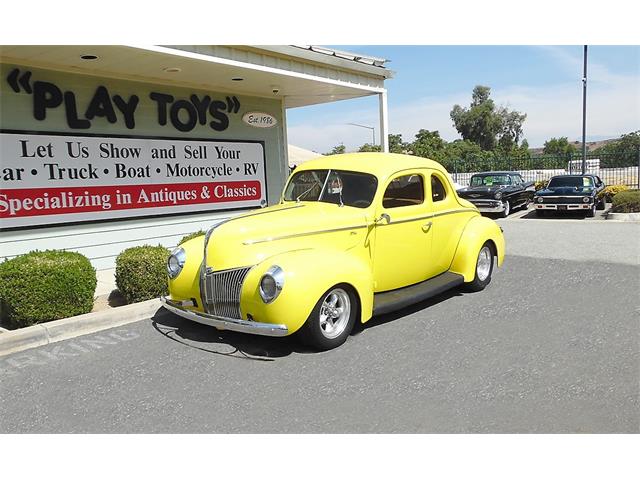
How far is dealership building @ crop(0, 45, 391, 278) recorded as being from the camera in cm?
745

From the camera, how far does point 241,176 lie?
10.6 m

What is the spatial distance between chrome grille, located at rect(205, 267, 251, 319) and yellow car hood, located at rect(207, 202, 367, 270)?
0.08 metres

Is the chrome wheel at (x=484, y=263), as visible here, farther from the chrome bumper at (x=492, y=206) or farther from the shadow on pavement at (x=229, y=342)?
the chrome bumper at (x=492, y=206)

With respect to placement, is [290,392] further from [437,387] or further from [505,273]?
A: [505,273]

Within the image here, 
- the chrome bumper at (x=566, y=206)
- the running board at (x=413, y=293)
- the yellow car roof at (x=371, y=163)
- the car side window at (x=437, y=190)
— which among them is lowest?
the running board at (x=413, y=293)

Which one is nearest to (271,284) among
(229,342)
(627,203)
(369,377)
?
(229,342)

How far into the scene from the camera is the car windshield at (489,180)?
58.9ft

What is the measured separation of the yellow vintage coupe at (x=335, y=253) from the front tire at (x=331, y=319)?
1 cm

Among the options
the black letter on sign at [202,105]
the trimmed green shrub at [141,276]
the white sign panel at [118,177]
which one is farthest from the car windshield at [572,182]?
the trimmed green shrub at [141,276]

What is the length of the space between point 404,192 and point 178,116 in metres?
4.93

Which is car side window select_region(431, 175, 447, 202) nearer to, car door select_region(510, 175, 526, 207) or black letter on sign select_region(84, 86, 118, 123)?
black letter on sign select_region(84, 86, 118, 123)

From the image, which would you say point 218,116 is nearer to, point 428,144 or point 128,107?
point 128,107

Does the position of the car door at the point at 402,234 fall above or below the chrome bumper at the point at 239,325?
above

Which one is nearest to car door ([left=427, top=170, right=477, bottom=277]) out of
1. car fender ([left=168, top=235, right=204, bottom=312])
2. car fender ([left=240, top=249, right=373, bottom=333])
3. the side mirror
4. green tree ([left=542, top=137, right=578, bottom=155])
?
the side mirror
